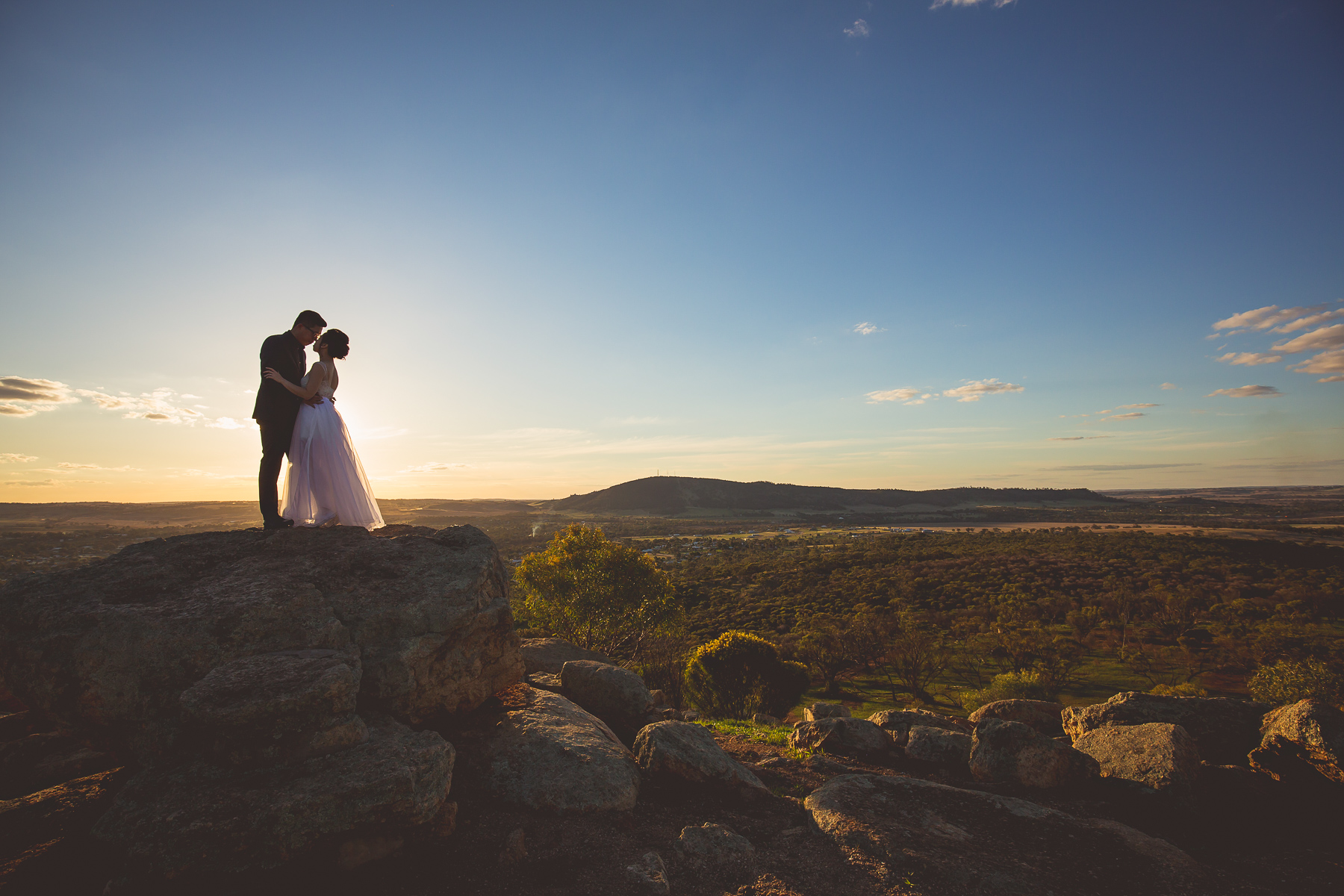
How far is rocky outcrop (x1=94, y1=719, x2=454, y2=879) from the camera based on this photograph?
5191 mm

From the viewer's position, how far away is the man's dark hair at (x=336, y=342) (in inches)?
388

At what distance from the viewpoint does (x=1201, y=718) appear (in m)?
10.9

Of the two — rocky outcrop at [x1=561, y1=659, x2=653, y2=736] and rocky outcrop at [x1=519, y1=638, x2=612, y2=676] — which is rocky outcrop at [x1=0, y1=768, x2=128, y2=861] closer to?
rocky outcrop at [x1=561, y1=659, x2=653, y2=736]

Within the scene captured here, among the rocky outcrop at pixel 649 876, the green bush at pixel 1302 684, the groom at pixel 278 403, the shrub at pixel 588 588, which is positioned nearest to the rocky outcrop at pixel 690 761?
the rocky outcrop at pixel 649 876

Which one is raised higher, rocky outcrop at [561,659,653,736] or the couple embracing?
the couple embracing

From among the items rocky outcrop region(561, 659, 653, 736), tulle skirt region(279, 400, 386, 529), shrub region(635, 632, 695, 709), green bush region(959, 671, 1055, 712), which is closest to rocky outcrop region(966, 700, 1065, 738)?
rocky outcrop region(561, 659, 653, 736)

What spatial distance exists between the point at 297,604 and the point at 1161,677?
5646cm

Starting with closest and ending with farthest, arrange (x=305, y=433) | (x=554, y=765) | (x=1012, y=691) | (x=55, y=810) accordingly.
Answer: (x=55, y=810) < (x=554, y=765) < (x=305, y=433) < (x=1012, y=691)

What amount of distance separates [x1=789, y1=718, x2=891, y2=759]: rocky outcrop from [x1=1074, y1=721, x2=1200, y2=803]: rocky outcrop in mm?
3589

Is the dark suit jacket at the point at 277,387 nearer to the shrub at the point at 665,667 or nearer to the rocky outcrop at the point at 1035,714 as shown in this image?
the rocky outcrop at the point at 1035,714

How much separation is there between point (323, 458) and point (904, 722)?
13128 mm

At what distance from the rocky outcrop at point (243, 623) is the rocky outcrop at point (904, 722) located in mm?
8180

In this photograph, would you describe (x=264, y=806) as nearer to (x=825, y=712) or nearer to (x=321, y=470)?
(x=321, y=470)

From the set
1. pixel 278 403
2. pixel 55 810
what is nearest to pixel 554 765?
pixel 55 810
